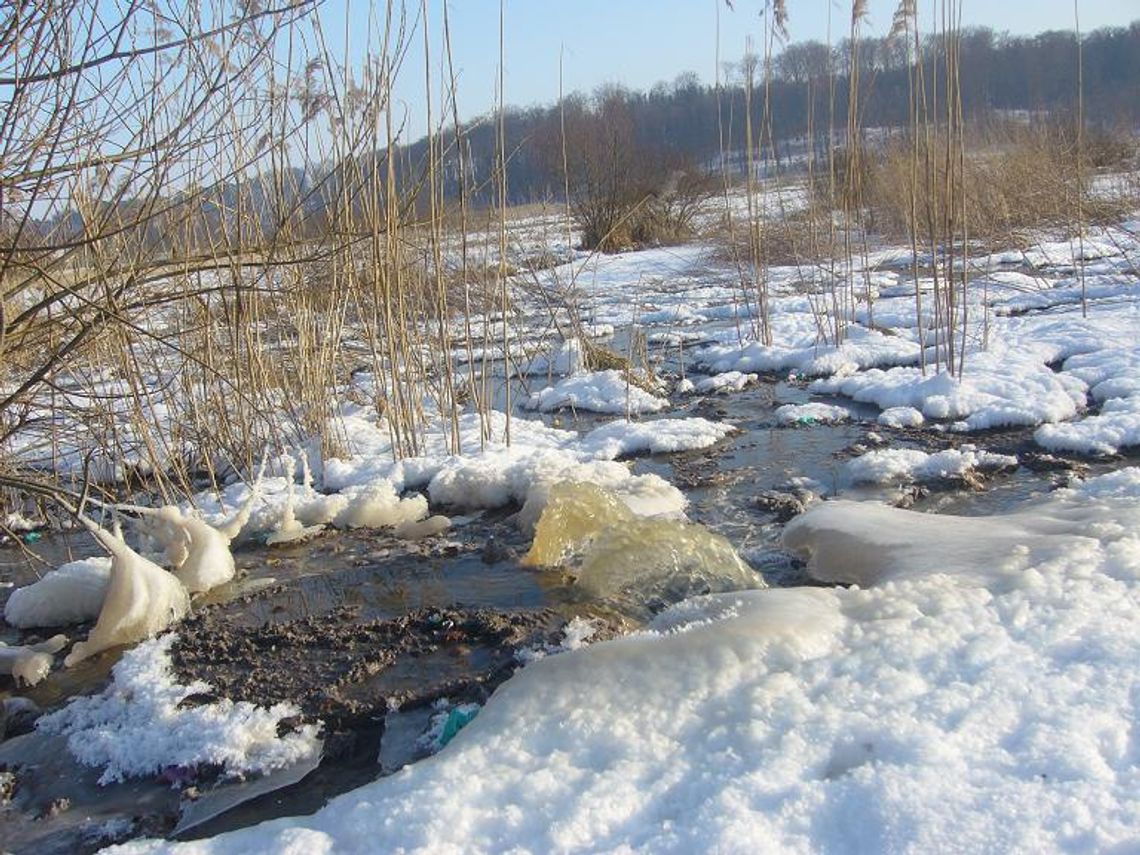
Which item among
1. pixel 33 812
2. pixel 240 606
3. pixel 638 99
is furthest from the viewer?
pixel 638 99

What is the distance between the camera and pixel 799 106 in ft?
151

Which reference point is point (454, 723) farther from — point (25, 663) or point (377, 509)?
point (377, 509)

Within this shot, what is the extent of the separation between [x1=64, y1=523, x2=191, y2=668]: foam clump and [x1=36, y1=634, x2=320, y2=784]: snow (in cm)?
30

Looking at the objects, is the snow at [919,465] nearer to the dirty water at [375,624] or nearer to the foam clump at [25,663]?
the dirty water at [375,624]

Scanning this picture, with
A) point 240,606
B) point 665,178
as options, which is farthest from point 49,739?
point 665,178

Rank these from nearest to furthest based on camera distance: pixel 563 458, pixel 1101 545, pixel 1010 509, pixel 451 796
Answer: pixel 451 796, pixel 1101 545, pixel 1010 509, pixel 563 458

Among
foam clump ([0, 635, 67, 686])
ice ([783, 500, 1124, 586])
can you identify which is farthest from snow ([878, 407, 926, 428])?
foam clump ([0, 635, 67, 686])

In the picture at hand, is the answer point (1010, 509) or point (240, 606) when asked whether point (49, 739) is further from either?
point (1010, 509)

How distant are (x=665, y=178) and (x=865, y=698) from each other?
15444mm

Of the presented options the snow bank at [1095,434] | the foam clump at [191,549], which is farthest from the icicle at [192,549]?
the snow bank at [1095,434]

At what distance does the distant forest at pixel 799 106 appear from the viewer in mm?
5566

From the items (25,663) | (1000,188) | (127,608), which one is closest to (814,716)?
(127,608)

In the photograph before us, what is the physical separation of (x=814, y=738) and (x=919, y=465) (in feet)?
7.94

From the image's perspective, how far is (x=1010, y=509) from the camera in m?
3.45
